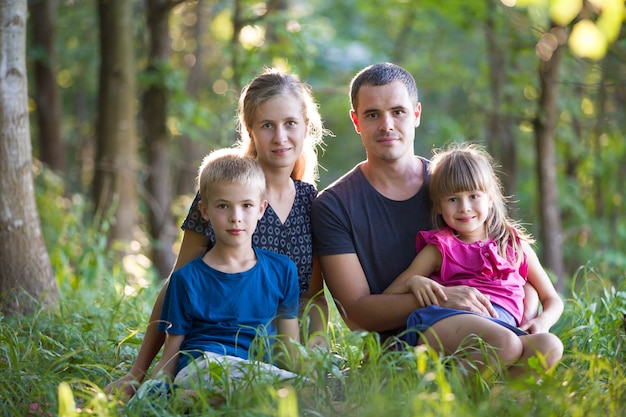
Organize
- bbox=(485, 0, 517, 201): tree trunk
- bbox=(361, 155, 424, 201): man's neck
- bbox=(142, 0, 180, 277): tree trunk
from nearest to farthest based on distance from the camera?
bbox=(361, 155, 424, 201): man's neck < bbox=(142, 0, 180, 277): tree trunk < bbox=(485, 0, 517, 201): tree trunk

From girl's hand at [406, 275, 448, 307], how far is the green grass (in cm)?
26

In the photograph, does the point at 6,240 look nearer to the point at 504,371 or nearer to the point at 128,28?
the point at 504,371

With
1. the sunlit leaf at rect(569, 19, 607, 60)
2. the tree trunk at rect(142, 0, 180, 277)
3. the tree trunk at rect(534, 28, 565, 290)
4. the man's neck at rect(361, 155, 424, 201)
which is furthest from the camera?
the tree trunk at rect(142, 0, 180, 277)

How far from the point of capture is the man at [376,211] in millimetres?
3611

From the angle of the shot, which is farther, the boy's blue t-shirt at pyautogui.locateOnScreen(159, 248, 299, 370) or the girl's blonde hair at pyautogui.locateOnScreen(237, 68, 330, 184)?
the girl's blonde hair at pyautogui.locateOnScreen(237, 68, 330, 184)

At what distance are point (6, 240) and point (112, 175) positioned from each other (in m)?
3.23

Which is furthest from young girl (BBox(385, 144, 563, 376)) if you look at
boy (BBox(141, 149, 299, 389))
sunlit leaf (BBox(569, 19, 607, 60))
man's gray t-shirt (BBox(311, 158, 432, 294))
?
sunlit leaf (BBox(569, 19, 607, 60))

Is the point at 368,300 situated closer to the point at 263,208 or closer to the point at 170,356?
the point at 263,208

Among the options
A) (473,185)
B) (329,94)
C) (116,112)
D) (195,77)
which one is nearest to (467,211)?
(473,185)

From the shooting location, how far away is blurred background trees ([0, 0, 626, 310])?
7.51m

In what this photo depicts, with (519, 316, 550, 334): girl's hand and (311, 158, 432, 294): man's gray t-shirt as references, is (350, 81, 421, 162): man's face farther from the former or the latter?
(519, 316, 550, 334): girl's hand

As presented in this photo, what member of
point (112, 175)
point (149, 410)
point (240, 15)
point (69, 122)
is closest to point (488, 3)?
point (240, 15)

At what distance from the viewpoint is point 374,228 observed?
3.66m

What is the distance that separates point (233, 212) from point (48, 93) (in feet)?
27.8
